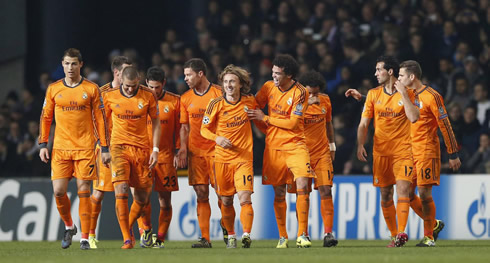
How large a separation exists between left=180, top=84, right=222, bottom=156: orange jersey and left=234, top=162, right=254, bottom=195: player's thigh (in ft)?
2.71

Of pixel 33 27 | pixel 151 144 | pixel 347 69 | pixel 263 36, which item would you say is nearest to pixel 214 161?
pixel 151 144

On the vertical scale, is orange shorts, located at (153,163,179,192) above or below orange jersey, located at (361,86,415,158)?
below

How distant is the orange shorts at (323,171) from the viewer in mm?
13141

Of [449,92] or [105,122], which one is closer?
[105,122]

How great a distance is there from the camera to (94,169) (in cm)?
1249

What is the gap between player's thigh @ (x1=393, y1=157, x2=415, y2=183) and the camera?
12.8m

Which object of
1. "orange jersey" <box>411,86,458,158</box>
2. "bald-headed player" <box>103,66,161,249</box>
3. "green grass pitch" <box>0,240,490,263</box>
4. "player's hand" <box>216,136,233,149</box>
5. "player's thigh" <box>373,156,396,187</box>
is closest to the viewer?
"green grass pitch" <box>0,240,490,263</box>

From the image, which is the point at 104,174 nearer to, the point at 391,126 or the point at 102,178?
the point at 102,178

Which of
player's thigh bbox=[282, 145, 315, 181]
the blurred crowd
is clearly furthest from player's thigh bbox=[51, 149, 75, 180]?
the blurred crowd

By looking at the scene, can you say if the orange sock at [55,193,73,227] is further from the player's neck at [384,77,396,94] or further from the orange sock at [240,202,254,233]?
the player's neck at [384,77,396,94]

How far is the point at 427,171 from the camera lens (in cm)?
1286

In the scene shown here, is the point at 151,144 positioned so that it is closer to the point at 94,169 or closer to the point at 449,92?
the point at 94,169

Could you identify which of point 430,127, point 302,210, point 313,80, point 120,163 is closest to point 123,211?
point 120,163

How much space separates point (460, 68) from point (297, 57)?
3285mm
